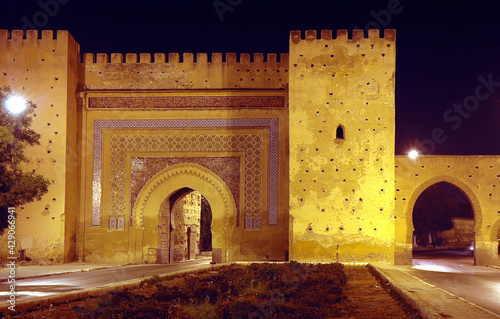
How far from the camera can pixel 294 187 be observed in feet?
45.9

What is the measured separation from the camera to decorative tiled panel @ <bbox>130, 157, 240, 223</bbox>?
15148 millimetres

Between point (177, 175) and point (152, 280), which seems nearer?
point (152, 280)

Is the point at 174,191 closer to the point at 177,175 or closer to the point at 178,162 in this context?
the point at 177,175

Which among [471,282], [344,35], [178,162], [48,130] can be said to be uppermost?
[344,35]

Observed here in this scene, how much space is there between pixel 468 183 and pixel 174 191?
25.3ft

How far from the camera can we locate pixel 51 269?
13.0 metres

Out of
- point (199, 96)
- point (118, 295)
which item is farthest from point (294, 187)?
point (118, 295)

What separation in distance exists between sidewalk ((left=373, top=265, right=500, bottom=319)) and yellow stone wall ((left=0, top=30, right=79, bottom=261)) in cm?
908

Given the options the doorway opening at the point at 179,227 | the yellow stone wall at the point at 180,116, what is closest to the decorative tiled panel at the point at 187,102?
the yellow stone wall at the point at 180,116

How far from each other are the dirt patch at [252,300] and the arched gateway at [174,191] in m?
4.70

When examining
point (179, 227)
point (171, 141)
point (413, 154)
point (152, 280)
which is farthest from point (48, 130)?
point (413, 154)

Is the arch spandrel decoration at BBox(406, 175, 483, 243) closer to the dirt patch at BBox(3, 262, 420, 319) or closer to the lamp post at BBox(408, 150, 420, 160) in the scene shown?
the lamp post at BBox(408, 150, 420, 160)

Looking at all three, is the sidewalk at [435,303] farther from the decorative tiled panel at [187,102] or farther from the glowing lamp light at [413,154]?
the decorative tiled panel at [187,102]

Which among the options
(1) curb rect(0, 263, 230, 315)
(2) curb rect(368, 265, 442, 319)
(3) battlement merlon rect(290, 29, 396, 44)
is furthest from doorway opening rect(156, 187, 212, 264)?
(2) curb rect(368, 265, 442, 319)
